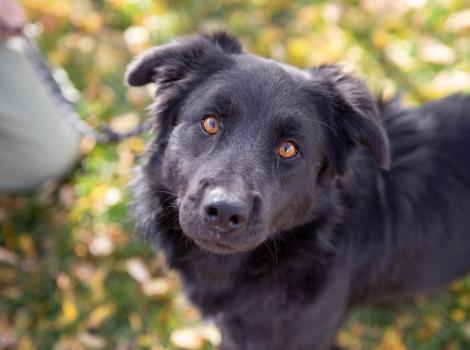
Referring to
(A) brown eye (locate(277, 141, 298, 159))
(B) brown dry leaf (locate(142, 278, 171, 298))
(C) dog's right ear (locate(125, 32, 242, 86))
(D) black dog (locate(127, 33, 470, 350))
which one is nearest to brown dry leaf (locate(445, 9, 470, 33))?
(D) black dog (locate(127, 33, 470, 350))

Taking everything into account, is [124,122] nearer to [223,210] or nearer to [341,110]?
[341,110]

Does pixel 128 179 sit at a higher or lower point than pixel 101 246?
higher

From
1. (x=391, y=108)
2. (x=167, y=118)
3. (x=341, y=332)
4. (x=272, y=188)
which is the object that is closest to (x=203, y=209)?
(x=272, y=188)

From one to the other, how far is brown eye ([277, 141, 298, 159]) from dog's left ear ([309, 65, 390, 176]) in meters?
0.27

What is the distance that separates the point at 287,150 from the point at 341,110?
1.30 feet

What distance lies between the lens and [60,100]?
3.57 meters

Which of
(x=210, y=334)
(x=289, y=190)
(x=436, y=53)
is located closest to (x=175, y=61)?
(x=289, y=190)

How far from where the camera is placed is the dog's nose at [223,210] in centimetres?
184

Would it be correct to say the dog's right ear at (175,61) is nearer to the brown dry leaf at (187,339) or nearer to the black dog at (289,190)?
the black dog at (289,190)

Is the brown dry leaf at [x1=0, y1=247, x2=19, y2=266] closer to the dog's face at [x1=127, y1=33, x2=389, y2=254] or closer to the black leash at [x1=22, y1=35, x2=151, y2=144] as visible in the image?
the black leash at [x1=22, y1=35, x2=151, y2=144]

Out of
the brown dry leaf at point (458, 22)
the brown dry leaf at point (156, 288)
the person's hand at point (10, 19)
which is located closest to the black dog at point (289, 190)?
the brown dry leaf at point (156, 288)

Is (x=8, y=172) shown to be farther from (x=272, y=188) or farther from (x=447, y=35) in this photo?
(x=447, y=35)

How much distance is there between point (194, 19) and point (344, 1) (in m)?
1.52

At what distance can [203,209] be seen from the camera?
1.89m
